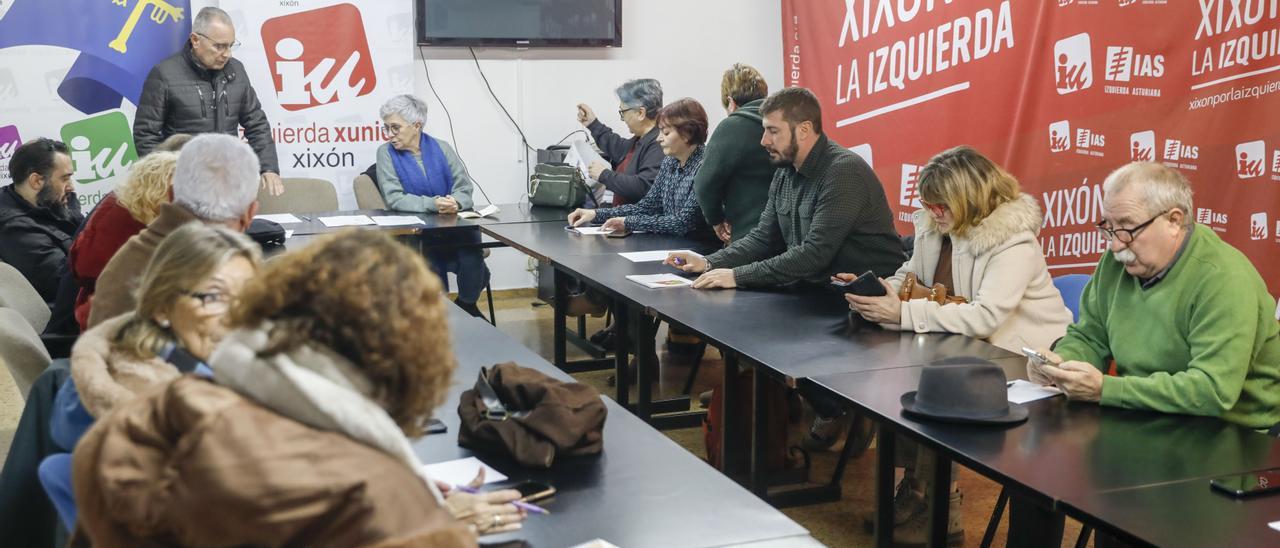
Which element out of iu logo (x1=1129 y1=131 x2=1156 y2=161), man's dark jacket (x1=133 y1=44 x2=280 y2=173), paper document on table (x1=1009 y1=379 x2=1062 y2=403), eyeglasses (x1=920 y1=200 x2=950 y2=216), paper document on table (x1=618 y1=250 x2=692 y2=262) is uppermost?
man's dark jacket (x1=133 y1=44 x2=280 y2=173)

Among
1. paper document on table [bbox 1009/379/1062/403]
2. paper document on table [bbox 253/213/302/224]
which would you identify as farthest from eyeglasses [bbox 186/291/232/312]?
paper document on table [bbox 253/213/302/224]

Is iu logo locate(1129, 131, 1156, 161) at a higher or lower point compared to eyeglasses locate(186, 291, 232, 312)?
higher

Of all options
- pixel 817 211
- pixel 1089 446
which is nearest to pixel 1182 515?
pixel 1089 446

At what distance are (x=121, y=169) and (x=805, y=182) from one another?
4260mm

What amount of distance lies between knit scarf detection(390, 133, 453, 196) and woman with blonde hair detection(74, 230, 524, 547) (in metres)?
5.18

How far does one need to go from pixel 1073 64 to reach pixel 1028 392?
130 inches

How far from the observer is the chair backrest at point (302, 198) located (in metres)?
6.54

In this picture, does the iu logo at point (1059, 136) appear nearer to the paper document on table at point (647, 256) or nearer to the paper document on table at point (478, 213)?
the paper document on table at point (647, 256)

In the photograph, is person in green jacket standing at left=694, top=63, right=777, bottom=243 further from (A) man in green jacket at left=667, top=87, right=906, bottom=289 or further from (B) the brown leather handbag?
(B) the brown leather handbag

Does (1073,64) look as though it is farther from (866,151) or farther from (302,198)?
(302,198)

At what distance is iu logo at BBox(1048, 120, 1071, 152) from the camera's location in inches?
226

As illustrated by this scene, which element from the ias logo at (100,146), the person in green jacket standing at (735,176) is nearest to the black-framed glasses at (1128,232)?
the person in green jacket standing at (735,176)

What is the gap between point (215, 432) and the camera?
128cm

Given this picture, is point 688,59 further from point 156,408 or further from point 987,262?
point 156,408
